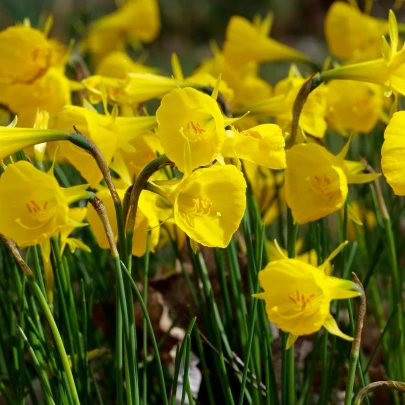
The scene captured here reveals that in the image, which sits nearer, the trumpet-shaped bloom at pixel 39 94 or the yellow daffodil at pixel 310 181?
the yellow daffodil at pixel 310 181

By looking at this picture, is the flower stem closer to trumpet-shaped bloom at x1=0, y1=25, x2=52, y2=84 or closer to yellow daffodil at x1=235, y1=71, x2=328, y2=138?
yellow daffodil at x1=235, y1=71, x2=328, y2=138

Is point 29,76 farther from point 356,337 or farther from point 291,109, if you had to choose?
point 356,337

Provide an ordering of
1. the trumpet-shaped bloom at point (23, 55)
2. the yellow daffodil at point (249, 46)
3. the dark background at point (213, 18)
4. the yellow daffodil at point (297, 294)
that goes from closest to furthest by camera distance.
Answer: the yellow daffodil at point (297, 294) → the trumpet-shaped bloom at point (23, 55) → the yellow daffodil at point (249, 46) → the dark background at point (213, 18)

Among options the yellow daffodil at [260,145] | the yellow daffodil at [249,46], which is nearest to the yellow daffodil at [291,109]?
the yellow daffodil at [260,145]

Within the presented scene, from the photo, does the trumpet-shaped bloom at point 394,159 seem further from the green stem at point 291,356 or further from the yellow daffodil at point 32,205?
the yellow daffodil at point 32,205

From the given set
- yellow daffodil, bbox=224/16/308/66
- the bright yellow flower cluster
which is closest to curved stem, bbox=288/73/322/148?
the bright yellow flower cluster

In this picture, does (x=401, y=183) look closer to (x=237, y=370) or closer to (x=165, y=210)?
(x=165, y=210)
